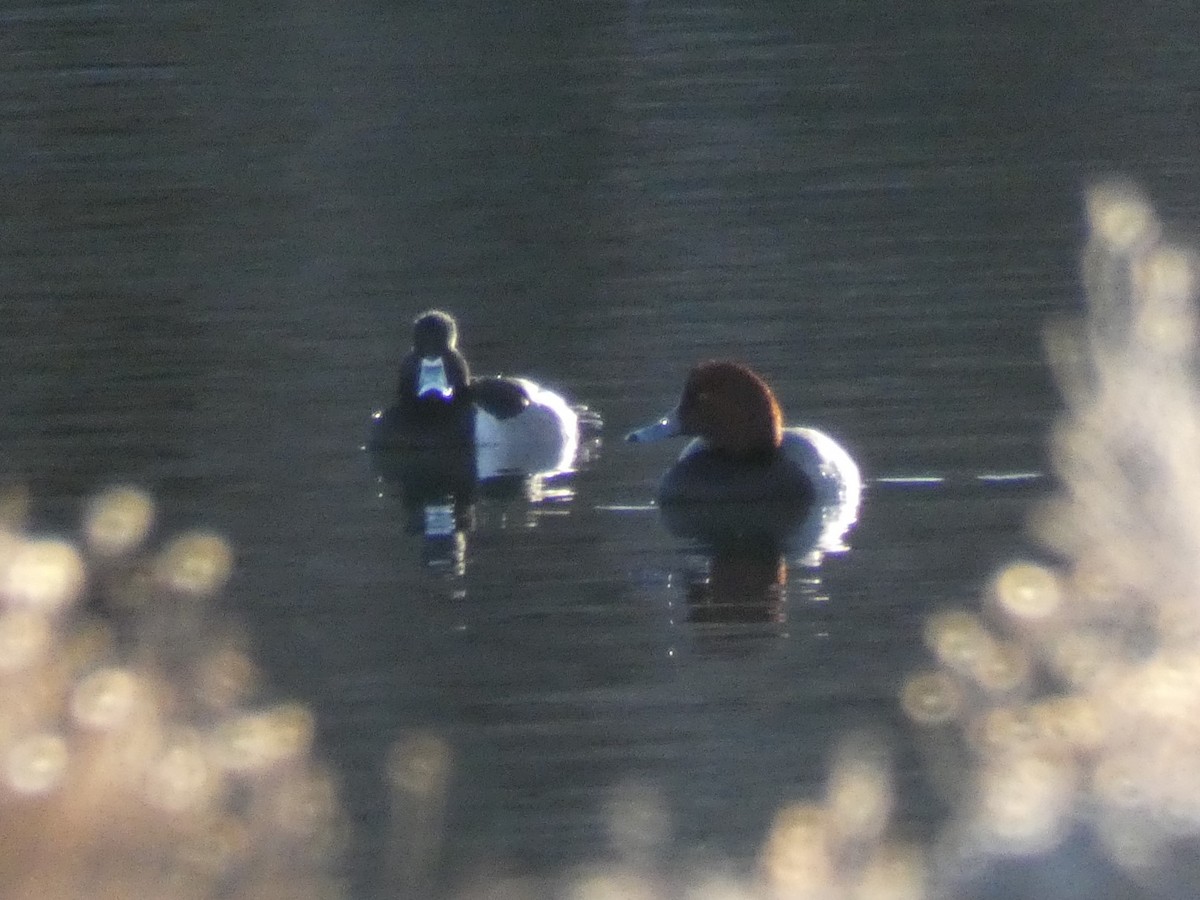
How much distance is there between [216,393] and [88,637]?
3.84 m

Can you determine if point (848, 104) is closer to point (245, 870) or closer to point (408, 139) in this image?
point (408, 139)

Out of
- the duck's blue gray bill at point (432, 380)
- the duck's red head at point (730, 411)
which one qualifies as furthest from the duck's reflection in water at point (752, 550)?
the duck's blue gray bill at point (432, 380)

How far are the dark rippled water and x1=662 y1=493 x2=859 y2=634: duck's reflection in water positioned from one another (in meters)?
0.09

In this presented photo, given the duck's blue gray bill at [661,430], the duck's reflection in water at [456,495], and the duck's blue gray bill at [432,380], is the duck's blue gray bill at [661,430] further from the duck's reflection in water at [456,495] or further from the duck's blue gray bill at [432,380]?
the duck's blue gray bill at [432,380]

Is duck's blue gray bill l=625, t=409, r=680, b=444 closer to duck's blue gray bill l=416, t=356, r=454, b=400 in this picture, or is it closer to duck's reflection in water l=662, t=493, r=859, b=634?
duck's reflection in water l=662, t=493, r=859, b=634

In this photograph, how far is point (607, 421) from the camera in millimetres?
12234

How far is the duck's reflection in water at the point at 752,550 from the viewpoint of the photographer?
371 inches

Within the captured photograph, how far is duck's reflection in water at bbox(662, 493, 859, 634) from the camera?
371 inches

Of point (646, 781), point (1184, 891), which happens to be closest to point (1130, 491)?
point (646, 781)

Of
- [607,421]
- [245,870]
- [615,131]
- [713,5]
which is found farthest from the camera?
[713,5]

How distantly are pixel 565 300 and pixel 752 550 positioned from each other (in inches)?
174

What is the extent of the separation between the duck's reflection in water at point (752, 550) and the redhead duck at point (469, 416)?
98 cm

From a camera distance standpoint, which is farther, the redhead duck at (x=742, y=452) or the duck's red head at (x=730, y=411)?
the duck's red head at (x=730, y=411)

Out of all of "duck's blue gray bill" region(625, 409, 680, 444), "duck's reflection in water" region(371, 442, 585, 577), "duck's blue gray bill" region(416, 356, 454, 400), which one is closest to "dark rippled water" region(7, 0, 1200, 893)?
"duck's reflection in water" region(371, 442, 585, 577)
